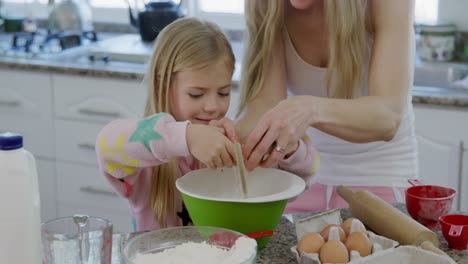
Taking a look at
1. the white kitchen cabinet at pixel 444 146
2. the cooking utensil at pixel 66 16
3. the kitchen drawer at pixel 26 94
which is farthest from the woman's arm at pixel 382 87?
the cooking utensil at pixel 66 16

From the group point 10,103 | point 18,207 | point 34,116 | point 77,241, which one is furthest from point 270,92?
point 10,103

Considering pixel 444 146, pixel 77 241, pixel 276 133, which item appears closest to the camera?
pixel 77 241

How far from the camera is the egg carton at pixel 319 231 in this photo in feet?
4.14

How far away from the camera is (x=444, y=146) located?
2666 mm

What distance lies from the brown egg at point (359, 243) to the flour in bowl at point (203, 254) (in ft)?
0.54

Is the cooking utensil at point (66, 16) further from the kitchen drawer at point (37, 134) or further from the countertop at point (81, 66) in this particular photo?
the kitchen drawer at point (37, 134)

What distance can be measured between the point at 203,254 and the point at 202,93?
21.9 inches

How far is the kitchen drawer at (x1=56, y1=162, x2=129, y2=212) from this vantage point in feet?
10.6

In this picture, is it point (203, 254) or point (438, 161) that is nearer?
point (203, 254)

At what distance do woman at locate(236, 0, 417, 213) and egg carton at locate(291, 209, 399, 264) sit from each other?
0.23 metres

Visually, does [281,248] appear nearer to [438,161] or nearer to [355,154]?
[355,154]

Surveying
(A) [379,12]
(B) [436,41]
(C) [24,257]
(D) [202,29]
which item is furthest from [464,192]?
(C) [24,257]

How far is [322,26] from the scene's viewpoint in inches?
74.9

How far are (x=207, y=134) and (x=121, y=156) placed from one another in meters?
A: 0.19
